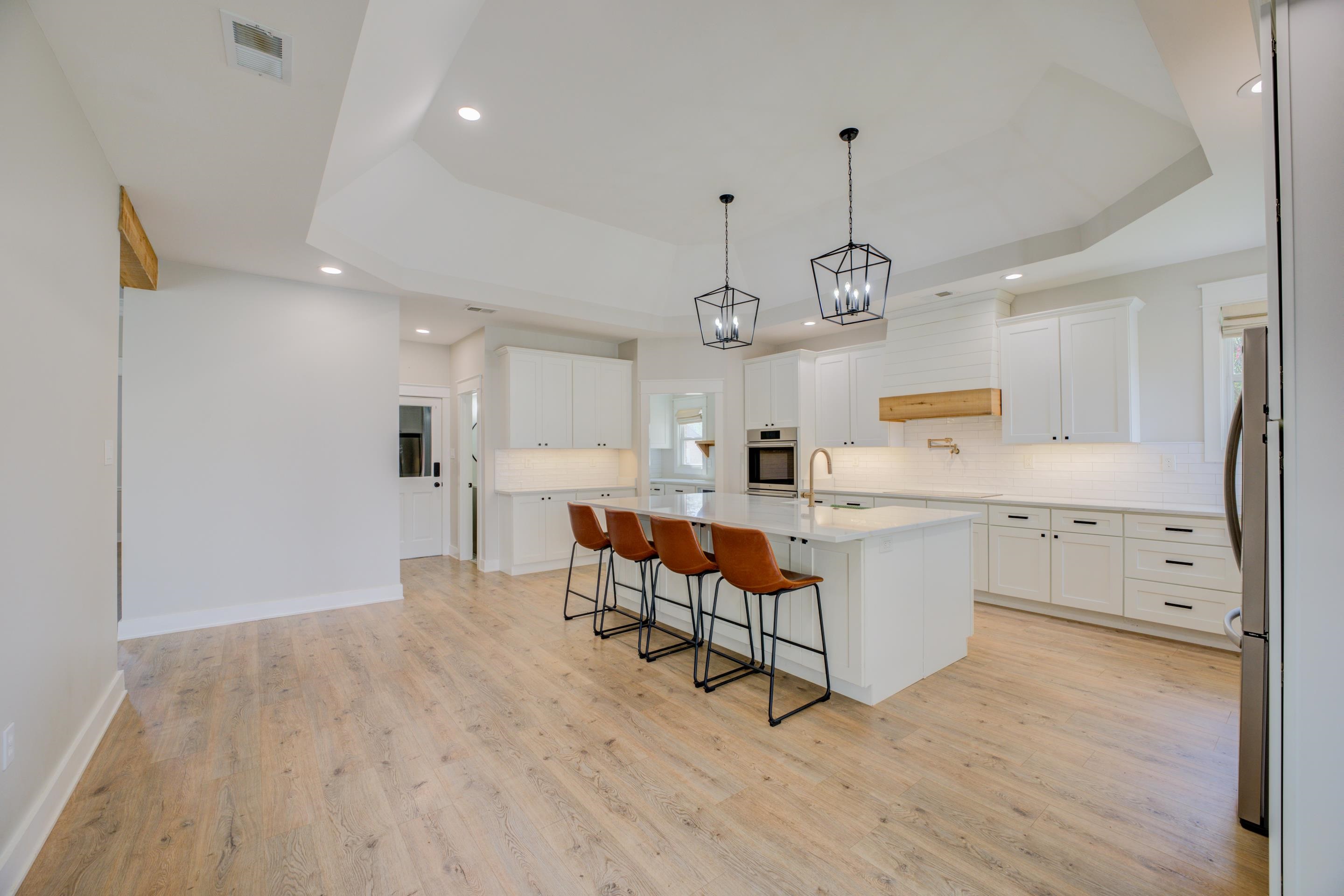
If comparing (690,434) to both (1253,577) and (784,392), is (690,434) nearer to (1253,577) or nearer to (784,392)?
(784,392)

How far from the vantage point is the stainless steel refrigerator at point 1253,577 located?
6.07 feet

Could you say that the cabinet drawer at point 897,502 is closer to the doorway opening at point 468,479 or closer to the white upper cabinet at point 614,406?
the white upper cabinet at point 614,406

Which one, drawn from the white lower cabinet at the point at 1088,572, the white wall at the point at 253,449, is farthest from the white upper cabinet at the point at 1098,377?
the white wall at the point at 253,449

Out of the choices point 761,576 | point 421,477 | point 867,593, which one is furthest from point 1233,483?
point 421,477

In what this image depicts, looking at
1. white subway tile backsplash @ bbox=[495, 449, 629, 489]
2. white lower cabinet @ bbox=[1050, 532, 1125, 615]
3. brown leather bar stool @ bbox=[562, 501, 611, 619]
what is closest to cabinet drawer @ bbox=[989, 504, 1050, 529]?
white lower cabinet @ bbox=[1050, 532, 1125, 615]

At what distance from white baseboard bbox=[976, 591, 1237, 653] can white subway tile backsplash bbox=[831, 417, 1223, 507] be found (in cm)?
90

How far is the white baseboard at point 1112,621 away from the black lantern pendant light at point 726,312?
2.92 meters

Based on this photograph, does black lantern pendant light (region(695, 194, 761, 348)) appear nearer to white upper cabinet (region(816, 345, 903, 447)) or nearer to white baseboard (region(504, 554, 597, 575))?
white upper cabinet (region(816, 345, 903, 447))

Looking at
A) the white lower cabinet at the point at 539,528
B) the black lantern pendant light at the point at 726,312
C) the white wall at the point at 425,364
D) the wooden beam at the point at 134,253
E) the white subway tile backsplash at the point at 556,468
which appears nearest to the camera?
the wooden beam at the point at 134,253

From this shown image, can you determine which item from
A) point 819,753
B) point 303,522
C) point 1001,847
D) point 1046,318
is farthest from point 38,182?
point 1046,318

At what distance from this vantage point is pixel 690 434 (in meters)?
6.55

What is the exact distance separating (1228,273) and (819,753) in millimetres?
4238

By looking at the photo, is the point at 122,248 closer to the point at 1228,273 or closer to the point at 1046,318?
the point at 1046,318

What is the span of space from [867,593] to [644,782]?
132 cm
